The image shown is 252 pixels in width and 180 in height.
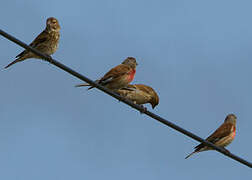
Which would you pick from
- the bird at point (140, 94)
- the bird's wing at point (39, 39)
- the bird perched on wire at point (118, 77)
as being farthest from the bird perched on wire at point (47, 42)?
the bird at point (140, 94)

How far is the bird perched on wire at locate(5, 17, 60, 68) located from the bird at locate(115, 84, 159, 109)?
237cm

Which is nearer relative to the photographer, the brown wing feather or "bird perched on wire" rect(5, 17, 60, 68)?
"bird perched on wire" rect(5, 17, 60, 68)

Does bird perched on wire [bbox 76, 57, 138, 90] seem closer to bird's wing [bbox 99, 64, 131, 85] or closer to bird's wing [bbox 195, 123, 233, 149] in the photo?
bird's wing [bbox 99, 64, 131, 85]

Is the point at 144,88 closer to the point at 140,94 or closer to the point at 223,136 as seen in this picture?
the point at 140,94

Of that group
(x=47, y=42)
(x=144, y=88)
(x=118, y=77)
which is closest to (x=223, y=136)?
(x=118, y=77)

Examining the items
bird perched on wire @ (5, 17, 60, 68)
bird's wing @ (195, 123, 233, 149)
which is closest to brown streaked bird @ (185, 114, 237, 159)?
bird's wing @ (195, 123, 233, 149)

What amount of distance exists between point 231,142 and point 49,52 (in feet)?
13.7

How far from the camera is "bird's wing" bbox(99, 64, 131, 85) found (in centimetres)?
1295

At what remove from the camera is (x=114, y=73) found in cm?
1310

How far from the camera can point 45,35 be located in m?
13.7

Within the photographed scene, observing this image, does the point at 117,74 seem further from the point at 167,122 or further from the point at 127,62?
the point at 167,122

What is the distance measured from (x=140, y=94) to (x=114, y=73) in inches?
121

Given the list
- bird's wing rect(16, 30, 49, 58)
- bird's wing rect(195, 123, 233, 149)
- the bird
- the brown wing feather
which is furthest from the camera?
the brown wing feather

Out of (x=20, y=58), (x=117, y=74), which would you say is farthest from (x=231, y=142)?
(x=20, y=58)
